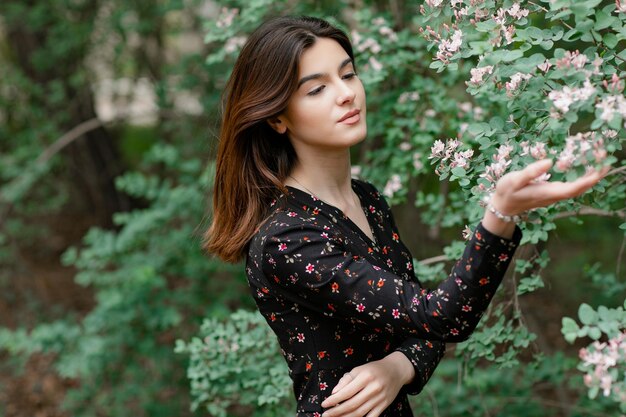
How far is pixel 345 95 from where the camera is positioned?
76.0 inches

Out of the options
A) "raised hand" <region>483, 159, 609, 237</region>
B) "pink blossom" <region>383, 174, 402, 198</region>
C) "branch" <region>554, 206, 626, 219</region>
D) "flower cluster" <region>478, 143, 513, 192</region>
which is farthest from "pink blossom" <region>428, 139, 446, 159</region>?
"pink blossom" <region>383, 174, 402, 198</region>

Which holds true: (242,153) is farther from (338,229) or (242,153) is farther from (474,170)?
(474,170)

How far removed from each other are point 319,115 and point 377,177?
4.56 feet

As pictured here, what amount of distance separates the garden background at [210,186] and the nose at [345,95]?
0.22 metres

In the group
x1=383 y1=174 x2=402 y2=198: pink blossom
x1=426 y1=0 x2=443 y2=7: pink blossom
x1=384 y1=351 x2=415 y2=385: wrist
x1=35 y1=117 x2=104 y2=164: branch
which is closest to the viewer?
x1=426 y1=0 x2=443 y2=7: pink blossom

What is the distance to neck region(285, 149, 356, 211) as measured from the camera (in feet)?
6.88

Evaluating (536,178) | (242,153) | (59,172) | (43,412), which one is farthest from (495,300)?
(59,172)

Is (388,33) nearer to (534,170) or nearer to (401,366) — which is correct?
(401,366)

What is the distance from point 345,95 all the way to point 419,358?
2.35 feet

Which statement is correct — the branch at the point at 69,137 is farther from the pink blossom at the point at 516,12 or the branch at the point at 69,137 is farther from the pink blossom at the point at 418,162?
the pink blossom at the point at 516,12

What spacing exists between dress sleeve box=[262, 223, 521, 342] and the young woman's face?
0.26 metres

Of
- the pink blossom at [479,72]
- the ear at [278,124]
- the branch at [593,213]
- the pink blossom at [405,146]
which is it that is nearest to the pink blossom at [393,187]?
the pink blossom at [405,146]

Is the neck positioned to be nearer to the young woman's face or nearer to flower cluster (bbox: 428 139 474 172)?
the young woman's face

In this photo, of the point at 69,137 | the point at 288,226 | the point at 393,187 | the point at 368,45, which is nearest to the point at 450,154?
the point at 288,226
